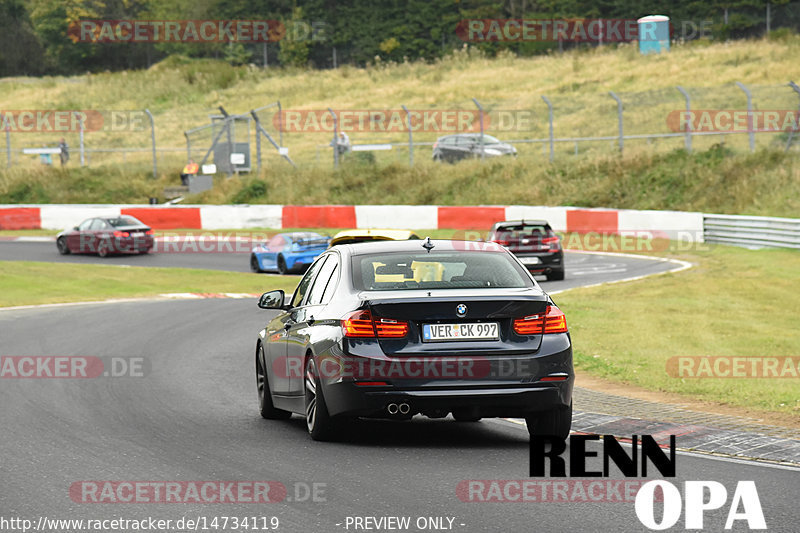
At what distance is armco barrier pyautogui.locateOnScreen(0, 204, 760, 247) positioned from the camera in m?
33.2

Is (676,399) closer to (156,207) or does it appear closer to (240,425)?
(240,425)

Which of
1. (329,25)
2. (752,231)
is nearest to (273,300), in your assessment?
(752,231)

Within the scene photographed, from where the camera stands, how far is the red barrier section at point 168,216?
134 feet

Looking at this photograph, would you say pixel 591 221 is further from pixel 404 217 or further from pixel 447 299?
pixel 447 299

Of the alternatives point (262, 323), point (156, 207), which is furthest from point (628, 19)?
point (262, 323)

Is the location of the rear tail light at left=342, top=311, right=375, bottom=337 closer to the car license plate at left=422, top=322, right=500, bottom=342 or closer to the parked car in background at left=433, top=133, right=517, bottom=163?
the car license plate at left=422, top=322, right=500, bottom=342

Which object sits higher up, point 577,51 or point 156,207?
point 577,51

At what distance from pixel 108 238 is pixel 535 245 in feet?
43.7

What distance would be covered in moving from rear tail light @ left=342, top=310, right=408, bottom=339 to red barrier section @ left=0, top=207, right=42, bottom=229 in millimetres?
36923

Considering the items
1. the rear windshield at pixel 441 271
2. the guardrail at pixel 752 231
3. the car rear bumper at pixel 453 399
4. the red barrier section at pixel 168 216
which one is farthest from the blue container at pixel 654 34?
the car rear bumper at pixel 453 399

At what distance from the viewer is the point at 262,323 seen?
1855 cm

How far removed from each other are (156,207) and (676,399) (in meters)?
32.3

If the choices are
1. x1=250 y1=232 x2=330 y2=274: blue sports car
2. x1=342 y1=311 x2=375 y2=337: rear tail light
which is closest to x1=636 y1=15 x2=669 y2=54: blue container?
x1=250 y1=232 x2=330 y2=274: blue sports car

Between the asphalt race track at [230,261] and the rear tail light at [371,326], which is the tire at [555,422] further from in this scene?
the asphalt race track at [230,261]
